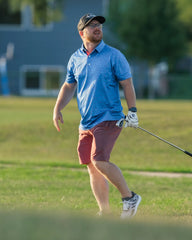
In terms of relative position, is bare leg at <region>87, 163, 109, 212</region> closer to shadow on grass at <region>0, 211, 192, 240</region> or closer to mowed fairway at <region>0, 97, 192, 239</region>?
mowed fairway at <region>0, 97, 192, 239</region>

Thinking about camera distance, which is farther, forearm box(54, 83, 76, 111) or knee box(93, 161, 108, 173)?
forearm box(54, 83, 76, 111)

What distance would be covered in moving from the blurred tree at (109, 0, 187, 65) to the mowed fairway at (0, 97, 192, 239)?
827 inches

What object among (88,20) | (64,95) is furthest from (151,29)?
(88,20)

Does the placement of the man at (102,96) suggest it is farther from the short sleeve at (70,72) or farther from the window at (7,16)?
the window at (7,16)

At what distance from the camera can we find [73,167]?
1127cm

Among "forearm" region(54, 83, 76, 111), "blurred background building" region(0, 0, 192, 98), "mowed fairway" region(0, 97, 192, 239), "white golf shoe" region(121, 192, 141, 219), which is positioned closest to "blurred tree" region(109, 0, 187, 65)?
"blurred background building" region(0, 0, 192, 98)

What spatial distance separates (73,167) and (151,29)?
3118 cm

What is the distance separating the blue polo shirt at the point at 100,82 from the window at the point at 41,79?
1469 inches

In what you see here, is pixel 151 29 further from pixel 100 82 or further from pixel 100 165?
pixel 100 165

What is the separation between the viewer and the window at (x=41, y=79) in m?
43.4

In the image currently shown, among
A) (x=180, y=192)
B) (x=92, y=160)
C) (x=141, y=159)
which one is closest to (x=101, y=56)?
(x=92, y=160)

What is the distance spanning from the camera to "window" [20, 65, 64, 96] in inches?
1708

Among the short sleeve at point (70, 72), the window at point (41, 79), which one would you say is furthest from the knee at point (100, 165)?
the window at point (41, 79)

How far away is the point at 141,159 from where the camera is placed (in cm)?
1338
